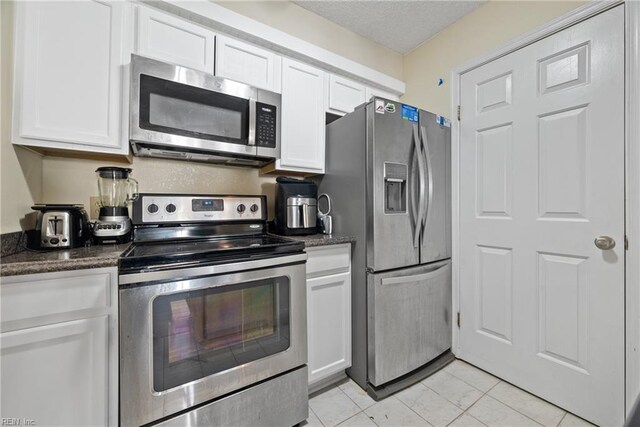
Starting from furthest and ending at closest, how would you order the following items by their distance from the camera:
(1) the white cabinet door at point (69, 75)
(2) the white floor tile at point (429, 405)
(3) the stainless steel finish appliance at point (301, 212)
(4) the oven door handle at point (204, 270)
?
(3) the stainless steel finish appliance at point (301, 212), (2) the white floor tile at point (429, 405), (1) the white cabinet door at point (69, 75), (4) the oven door handle at point (204, 270)

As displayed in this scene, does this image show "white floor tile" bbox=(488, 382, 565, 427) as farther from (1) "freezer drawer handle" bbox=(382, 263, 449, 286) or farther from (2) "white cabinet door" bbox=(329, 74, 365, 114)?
(2) "white cabinet door" bbox=(329, 74, 365, 114)

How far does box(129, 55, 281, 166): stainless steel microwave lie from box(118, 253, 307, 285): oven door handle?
72cm

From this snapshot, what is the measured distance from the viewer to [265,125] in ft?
5.37

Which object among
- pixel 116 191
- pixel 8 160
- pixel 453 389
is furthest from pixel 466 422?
pixel 8 160

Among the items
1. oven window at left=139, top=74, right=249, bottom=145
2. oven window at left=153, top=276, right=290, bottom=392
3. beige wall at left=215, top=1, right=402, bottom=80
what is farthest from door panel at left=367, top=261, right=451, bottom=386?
beige wall at left=215, top=1, right=402, bottom=80

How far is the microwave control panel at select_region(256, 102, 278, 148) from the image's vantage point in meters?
1.61

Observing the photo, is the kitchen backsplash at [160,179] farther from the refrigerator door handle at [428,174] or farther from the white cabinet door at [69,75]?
the refrigerator door handle at [428,174]

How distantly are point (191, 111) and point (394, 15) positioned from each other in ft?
5.92

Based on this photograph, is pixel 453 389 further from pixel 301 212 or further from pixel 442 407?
pixel 301 212

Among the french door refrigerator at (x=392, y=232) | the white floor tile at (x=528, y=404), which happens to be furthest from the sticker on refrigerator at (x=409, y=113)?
the white floor tile at (x=528, y=404)

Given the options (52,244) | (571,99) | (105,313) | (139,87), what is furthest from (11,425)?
(571,99)

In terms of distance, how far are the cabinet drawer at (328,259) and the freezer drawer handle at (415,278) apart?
0.27 meters

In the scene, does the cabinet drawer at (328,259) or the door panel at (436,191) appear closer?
the cabinet drawer at (328,259)

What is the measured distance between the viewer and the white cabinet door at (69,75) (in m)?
1.09
